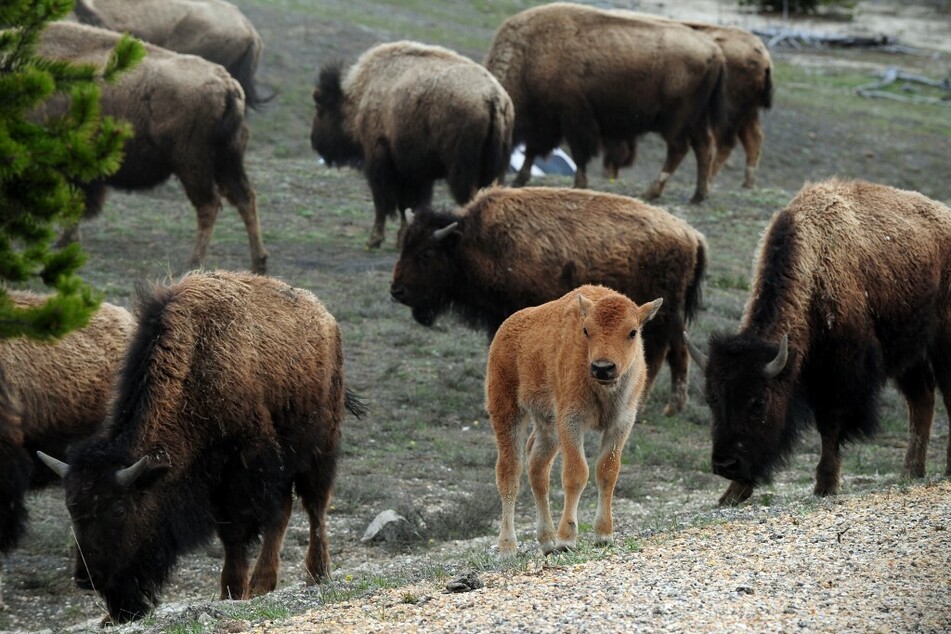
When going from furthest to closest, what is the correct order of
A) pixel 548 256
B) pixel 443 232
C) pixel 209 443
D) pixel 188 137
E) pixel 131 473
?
pixel 188 137, pixel 443 232, pixel 548 256, pixel 209 443, pixel 131 473

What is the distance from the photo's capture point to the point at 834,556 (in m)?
5.89

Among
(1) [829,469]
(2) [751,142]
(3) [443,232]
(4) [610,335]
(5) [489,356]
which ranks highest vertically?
(4) [610,335]

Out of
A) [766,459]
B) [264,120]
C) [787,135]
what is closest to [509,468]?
[766,459]

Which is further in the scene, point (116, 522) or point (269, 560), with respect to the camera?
point (269, 560)

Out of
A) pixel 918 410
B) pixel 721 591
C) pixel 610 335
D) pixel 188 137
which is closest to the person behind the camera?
pixel 721 591

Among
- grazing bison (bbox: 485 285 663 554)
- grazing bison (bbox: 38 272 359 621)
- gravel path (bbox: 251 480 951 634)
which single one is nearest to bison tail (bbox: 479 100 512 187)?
grazing bison (bbox: 38 272 359 621)

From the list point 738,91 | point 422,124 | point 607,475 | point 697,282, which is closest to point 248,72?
point 422,124

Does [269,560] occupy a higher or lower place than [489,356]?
lower

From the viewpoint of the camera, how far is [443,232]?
435 inches

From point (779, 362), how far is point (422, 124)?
8.00 meters

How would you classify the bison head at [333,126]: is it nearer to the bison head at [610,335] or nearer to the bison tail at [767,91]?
the bison tail at [767,91]

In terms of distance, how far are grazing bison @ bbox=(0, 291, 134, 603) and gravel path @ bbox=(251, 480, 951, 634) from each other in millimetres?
2902

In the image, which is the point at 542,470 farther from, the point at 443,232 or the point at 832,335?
the point at 443,232

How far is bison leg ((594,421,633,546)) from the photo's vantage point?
6.68 metres
